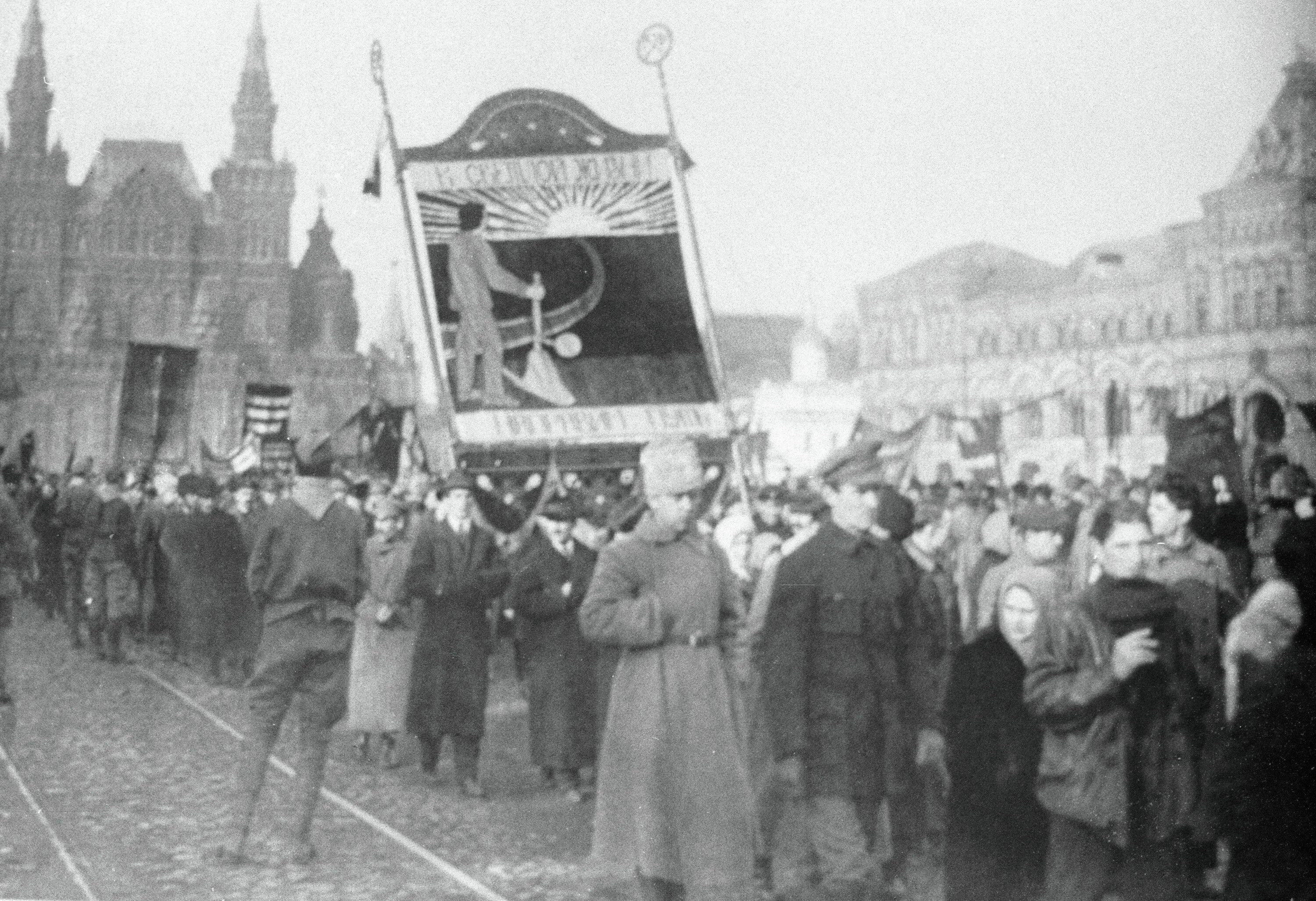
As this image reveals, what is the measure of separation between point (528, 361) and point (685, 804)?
20.9ft

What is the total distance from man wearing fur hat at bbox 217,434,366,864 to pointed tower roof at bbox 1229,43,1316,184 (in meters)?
4.35

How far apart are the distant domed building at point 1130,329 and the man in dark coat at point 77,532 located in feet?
20.7

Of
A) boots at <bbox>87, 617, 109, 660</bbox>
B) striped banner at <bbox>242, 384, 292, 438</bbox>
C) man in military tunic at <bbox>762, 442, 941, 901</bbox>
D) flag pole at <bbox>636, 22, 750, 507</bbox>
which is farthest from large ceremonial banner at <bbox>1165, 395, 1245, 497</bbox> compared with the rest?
boots at <bbox>87, 617, 109, 660</bbox>

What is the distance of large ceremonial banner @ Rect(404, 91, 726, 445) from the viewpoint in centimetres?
1077

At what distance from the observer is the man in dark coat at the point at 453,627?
27.2 feet

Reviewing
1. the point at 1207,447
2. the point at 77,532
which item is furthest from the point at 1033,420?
the point at 77,532

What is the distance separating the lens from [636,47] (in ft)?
27.7

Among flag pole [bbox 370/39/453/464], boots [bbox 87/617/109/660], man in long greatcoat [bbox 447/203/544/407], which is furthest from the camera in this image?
boots [bbox 87/617/109/660]

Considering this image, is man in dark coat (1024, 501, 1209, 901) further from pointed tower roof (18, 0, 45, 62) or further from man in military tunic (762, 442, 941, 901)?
pointed tower roof (18, 0, 45, 62)

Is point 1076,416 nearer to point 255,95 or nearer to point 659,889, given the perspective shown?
point 255,95

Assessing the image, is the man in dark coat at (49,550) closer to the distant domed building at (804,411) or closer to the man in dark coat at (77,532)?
the man in dark coat at (77,532)

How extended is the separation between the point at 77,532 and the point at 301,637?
8211 mm

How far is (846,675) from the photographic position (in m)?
5.55

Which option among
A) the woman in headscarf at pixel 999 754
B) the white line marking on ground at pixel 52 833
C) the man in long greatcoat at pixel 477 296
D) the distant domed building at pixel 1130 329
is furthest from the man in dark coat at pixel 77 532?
the woman in headscarf at pixel 999 754
